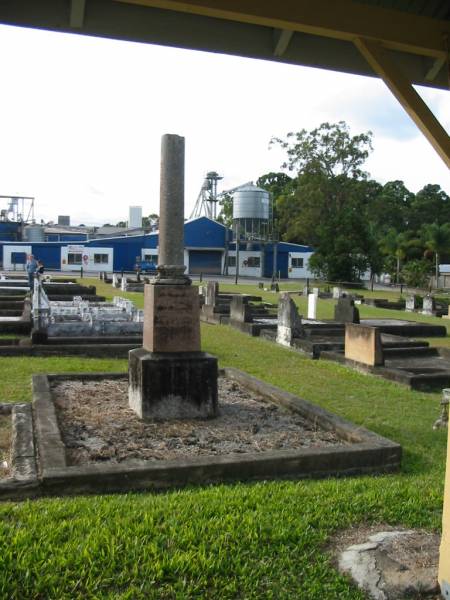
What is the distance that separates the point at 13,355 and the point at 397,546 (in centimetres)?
891

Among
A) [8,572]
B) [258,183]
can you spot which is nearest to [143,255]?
[258,183]

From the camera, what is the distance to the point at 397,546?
3572mm

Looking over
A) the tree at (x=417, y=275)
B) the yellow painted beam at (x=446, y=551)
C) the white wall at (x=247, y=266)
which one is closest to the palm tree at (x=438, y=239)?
the tree at (x=417, y=275)

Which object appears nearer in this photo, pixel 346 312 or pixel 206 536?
pixel 206 536

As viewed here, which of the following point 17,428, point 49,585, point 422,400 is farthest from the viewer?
point 422,400

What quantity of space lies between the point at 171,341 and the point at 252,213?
170 ft

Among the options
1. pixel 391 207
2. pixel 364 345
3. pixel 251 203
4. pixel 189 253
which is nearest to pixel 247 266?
pixel 189 253

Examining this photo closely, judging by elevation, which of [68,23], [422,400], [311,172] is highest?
[311,172]

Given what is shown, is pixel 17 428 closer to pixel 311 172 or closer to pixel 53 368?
pixel 53 368

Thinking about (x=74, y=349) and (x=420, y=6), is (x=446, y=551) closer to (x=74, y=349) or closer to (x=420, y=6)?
(x=420, y=6)

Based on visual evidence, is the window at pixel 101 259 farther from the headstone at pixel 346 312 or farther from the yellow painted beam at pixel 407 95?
the yellow painted beam at pixel 407 95

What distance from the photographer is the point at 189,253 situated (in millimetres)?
60562

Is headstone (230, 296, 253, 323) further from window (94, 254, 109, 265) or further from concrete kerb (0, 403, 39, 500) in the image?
window (94, 254, 109, 265)

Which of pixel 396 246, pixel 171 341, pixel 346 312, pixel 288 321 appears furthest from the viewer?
pixel 396 246
